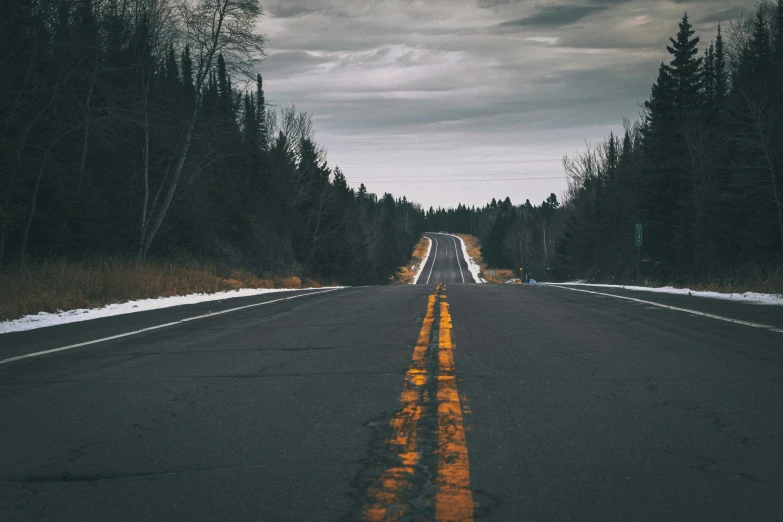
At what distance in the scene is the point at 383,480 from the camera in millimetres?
3033

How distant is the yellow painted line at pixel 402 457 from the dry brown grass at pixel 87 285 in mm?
9099

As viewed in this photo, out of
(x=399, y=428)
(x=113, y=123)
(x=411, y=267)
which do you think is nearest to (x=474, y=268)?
(x=411, y=267)

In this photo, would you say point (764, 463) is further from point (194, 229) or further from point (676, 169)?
point (676, 169)

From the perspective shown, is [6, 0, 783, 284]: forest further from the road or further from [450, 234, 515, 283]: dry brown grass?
[450, 234, 515, 283]: dry brown grass

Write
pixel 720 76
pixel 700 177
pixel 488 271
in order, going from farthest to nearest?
pixel 488 271 → pixel 720 76 → pixel 700 177

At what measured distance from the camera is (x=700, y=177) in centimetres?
4069

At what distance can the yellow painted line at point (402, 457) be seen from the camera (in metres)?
2.69

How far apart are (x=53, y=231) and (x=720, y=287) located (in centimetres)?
2110

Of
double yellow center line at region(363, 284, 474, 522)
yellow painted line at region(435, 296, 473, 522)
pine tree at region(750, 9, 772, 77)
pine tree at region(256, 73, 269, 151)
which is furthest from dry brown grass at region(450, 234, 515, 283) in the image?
yellow painted line at region(435, 296, 473, 522)

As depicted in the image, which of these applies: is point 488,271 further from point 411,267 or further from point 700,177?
point 700,177

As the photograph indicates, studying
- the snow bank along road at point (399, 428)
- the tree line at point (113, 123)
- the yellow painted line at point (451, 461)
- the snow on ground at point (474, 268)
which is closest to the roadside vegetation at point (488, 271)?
the snow on ground at point (474, 268)

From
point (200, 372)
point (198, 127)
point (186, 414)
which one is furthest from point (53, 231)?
point (186, 414)

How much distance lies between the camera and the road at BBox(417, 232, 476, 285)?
102200 mm

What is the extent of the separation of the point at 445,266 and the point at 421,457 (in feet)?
411
